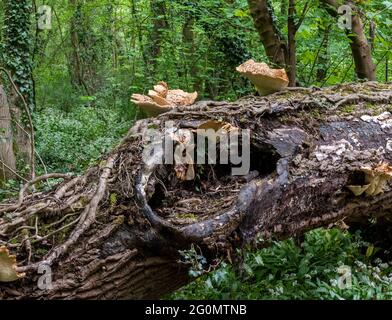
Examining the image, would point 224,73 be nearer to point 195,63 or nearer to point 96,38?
point 195,63

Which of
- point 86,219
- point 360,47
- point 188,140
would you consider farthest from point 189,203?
point 360,47

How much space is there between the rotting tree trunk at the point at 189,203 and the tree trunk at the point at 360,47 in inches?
119

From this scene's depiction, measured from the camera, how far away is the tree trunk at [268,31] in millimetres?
6477

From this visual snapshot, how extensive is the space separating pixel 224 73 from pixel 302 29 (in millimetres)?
4256

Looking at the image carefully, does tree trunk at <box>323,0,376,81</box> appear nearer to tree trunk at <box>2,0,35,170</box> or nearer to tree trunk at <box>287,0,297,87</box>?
tree trunk at <box>287,0,297,87</box>

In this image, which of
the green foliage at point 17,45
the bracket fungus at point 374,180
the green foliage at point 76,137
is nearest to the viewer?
the bracket fungus at point 374,180

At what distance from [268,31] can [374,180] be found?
3748 millimetres

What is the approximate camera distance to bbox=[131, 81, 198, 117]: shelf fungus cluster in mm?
3490

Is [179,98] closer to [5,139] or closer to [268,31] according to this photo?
[268,31]

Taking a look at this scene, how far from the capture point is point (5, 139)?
314 inches

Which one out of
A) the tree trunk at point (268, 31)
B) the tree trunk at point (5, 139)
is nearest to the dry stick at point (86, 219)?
the tree trunk at point (268, 31)

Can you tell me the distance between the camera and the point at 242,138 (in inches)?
128

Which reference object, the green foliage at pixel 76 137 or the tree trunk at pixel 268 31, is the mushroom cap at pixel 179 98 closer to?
the tree trunk at pixel 268 31

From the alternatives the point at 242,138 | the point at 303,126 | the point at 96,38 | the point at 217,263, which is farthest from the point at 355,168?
the point at 96,38
